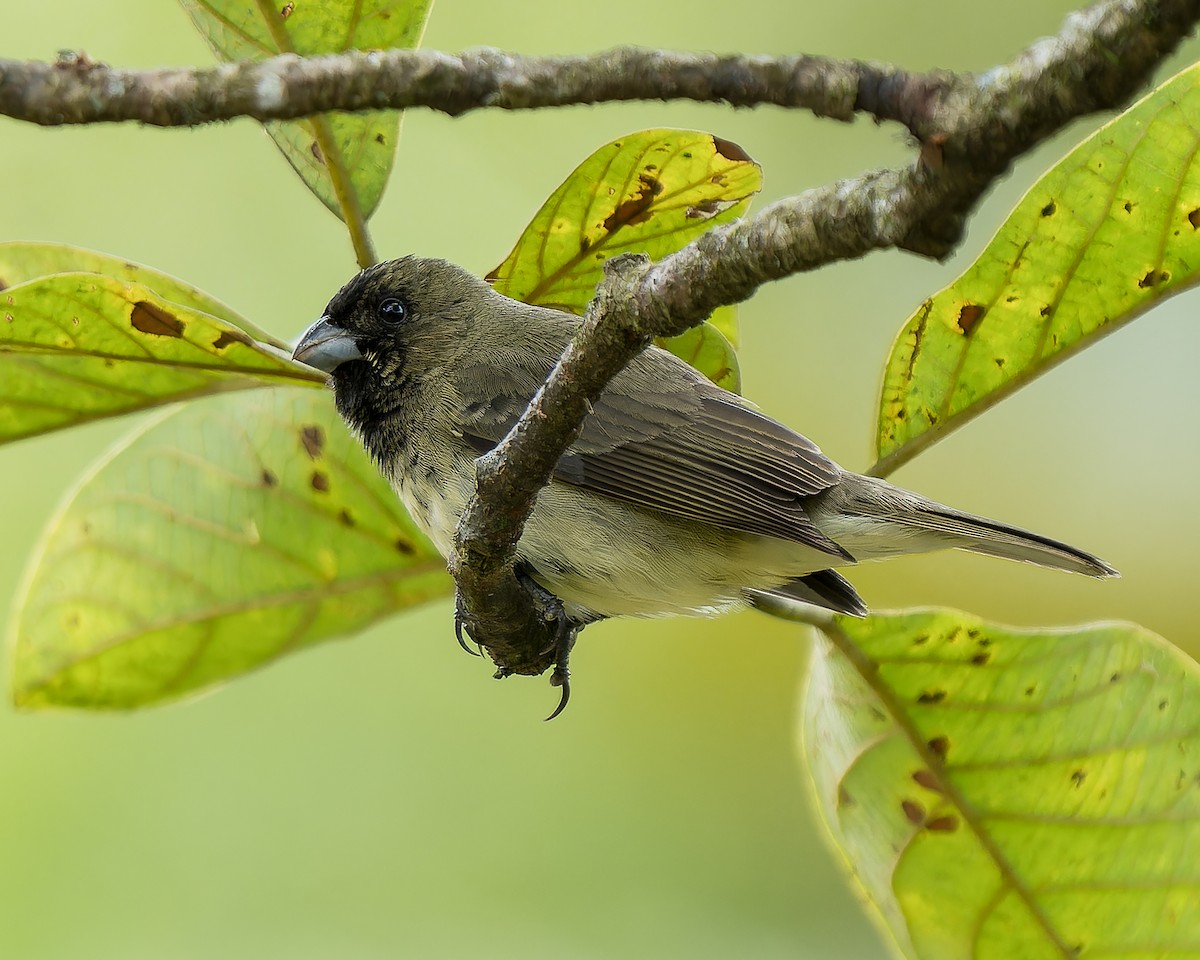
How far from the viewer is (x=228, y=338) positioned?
8.55ft

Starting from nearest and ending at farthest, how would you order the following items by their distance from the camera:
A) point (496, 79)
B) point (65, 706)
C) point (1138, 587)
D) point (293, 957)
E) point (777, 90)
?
point (777, 90)
point (496, 79)
point (65, 706)
point (293, 957)
point (1138, 587)

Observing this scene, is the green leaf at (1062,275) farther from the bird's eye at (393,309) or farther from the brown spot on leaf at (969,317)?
the bird's eye at (393,309)

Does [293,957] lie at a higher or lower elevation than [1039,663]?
lower

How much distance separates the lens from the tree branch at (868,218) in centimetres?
112

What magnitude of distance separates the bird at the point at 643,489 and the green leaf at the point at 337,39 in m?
0.57

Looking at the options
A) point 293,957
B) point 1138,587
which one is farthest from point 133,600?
point 1138,587

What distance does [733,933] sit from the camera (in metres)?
5.52

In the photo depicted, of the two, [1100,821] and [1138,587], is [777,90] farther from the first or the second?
→ [1138,587]

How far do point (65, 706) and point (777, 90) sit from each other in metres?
2.33

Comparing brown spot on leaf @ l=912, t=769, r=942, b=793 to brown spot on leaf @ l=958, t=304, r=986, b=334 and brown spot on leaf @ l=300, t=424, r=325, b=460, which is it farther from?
brown spot on leaf @ l=300, t=424, r=325, b=460

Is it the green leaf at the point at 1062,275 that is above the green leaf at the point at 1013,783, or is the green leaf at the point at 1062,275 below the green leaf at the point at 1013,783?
above

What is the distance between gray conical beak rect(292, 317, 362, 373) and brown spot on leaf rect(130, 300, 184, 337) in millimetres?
786

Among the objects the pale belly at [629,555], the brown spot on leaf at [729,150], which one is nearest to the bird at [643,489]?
the pale belly at [629,555]

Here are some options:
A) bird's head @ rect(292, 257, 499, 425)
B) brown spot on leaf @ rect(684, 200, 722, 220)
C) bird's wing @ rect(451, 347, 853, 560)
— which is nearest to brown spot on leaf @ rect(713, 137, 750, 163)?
brown spot on leaf @ rect(684, 200, 722, 220)
